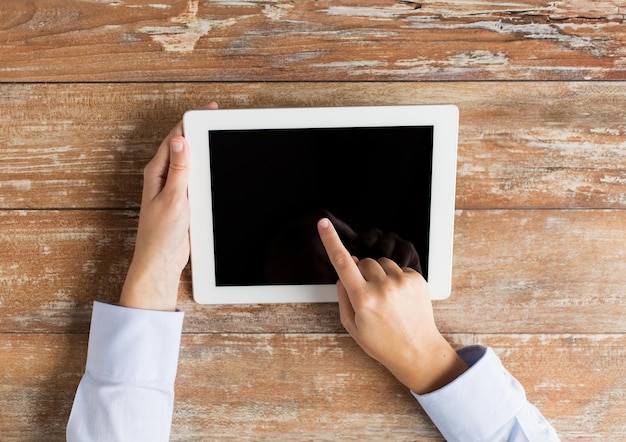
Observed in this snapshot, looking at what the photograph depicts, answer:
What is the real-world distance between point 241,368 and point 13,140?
45 centimetres

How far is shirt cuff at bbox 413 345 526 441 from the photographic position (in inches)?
27.8

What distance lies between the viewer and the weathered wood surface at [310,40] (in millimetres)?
717

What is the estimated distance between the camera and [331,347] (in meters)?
A: 0.78

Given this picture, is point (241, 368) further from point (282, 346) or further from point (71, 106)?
point (71, 106)

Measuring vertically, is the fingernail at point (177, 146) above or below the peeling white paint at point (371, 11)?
below

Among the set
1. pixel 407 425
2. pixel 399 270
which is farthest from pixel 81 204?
pixel 407 425

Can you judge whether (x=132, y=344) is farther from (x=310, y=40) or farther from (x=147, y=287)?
Result: (x=310, y=40)

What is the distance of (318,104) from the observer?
73cm

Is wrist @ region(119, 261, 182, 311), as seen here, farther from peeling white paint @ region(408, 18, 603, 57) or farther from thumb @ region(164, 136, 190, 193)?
peeling white paint @ region(408, 18, 603, 57)

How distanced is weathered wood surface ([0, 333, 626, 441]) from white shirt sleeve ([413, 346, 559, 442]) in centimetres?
7

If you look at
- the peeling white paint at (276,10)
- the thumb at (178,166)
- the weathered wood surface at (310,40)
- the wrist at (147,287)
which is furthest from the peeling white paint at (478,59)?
the wrist at (147,287)

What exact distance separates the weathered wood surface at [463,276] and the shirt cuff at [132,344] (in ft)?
0.17

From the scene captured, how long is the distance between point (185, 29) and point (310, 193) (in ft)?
0.92

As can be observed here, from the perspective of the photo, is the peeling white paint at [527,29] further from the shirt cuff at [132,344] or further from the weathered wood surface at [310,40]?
the shirt cuff at [132,344]
